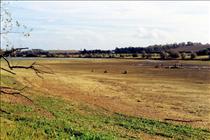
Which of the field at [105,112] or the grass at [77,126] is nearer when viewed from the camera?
the grass at [77,126]

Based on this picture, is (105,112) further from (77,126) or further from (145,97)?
(145,97)

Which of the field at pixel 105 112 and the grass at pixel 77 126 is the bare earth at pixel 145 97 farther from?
the grass at pixel 77 126

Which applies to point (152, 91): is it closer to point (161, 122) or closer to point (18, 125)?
point (161, 122)

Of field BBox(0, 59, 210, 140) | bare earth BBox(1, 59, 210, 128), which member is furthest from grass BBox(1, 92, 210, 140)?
bare earth BBox(1, 59, 210, 128)

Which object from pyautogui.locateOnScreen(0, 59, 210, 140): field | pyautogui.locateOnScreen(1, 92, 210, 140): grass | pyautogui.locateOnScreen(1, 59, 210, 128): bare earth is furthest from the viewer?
pyautogui.locateOnScreen(1, 59, 210, 128): bare earth

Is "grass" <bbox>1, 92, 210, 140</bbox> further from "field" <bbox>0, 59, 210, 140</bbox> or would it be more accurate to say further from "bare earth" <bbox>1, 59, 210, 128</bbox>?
"bare earth" <bbox>1, 59, 210, 128</bbox>

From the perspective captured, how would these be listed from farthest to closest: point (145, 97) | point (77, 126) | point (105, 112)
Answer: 1. point (145, 97)
2. point (105, 112)
3. point (77, 126)

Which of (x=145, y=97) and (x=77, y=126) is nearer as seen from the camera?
(x=77, y=126)

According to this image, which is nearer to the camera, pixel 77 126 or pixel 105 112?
pixel 77 126

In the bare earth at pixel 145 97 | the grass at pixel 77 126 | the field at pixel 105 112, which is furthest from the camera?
the bare earth at pixel 145 97

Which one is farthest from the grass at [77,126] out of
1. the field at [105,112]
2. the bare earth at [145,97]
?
the bare earth at [145,97]

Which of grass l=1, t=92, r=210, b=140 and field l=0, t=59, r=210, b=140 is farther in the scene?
field l=0, t=59, r=210, b=140

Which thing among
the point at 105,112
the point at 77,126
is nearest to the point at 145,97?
the point at 105,112

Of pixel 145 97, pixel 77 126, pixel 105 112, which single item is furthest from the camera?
pixel 145 97
